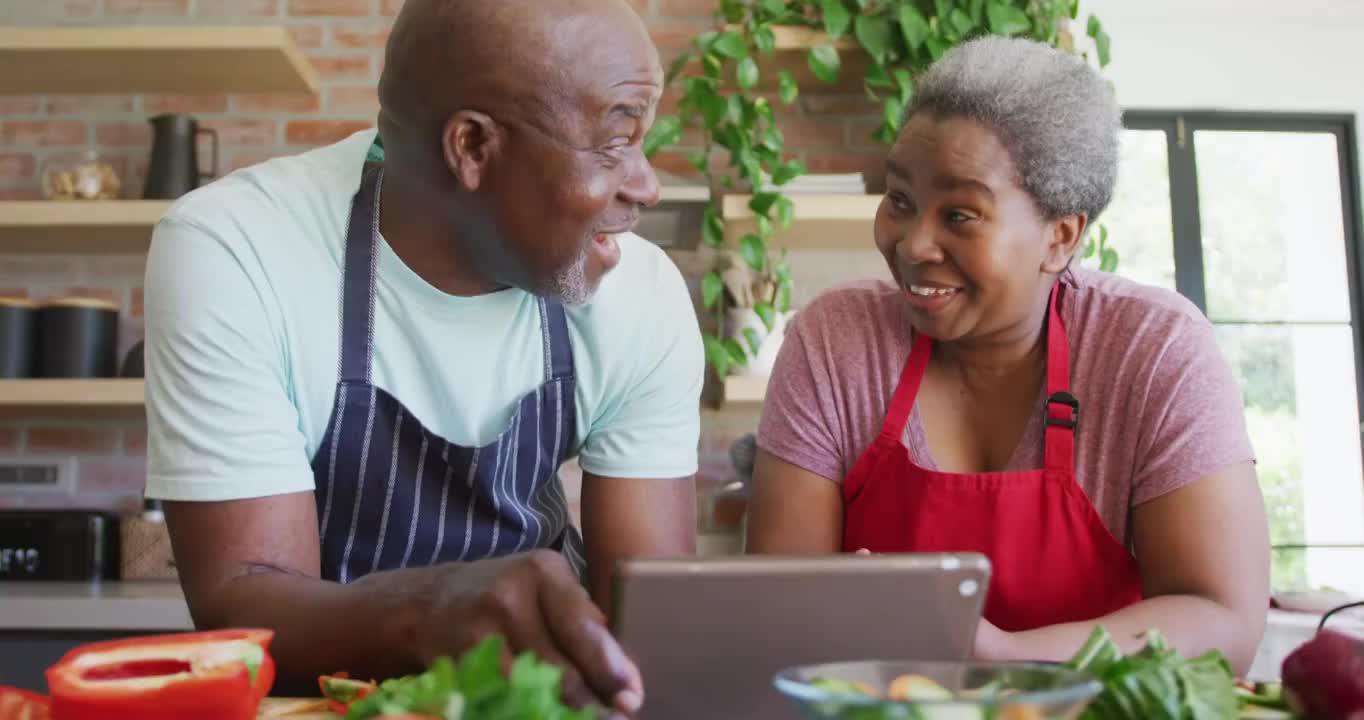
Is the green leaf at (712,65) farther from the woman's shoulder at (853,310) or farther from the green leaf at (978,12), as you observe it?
the woman's shoulder at (853,310)

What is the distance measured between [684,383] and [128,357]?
1.83m

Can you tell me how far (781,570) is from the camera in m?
0.65

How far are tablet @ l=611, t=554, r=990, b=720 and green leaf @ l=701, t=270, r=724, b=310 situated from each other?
2098 mm

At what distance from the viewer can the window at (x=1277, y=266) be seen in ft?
14.0

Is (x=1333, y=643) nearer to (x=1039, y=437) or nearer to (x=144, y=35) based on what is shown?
(x=1039, y=437)

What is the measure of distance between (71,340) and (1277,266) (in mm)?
3833

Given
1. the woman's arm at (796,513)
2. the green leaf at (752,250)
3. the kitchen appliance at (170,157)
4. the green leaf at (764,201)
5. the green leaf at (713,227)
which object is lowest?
the woman's arm at (796,513)

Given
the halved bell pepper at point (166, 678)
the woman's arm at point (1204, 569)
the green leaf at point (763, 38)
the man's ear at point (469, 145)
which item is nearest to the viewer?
the halved bell pepper at point (166, 678)

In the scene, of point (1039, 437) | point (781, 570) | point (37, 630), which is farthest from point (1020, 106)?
point (37, 630)

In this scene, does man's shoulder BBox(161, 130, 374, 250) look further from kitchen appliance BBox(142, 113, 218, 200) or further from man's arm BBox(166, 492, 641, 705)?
kitchen appliance BBox(142, 113, 218, 200)

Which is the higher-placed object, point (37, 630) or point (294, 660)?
point (294, 660)

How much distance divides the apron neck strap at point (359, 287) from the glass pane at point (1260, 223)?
12.1ft

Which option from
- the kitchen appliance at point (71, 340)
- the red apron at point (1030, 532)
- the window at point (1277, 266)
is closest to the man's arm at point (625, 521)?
the red apron at point (1030, 532)

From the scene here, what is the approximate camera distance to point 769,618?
2.20 ft
